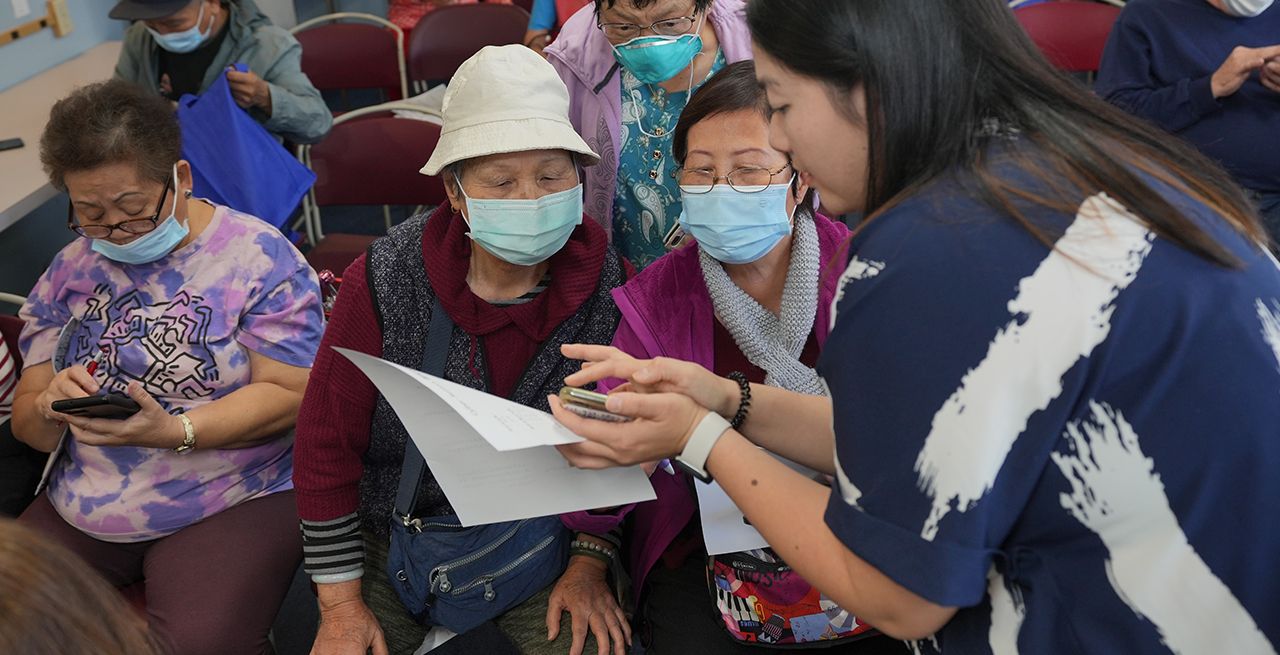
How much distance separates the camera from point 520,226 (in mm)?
1881

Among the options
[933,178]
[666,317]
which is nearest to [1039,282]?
[933,178]

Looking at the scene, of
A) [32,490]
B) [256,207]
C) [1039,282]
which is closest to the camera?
[1039,282]

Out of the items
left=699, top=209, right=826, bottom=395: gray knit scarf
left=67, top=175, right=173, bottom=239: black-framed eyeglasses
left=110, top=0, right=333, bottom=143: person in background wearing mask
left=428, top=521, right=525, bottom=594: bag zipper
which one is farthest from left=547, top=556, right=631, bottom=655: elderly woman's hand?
left=110, top=0, right=333, bottom=143: person in background wearing mask

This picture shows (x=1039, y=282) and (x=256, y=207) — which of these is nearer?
(x=1039, y=282)

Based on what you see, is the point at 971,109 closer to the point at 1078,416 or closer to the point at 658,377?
the point at 1078,416

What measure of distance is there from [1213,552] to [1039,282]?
0.31 metres

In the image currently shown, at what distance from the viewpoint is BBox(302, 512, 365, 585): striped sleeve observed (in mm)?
1901

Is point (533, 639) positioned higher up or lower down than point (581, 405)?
lower down

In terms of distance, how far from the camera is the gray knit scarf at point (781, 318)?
1882mm

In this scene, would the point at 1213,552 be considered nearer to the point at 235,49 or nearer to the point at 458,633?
the point at 458,633

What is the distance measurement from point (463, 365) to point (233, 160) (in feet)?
4.84

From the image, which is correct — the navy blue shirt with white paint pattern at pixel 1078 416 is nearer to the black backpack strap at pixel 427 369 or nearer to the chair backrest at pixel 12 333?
the black backpack strap at pixel 427 369

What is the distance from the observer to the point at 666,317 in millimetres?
1933

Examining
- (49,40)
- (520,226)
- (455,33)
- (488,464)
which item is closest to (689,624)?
(488,464)
